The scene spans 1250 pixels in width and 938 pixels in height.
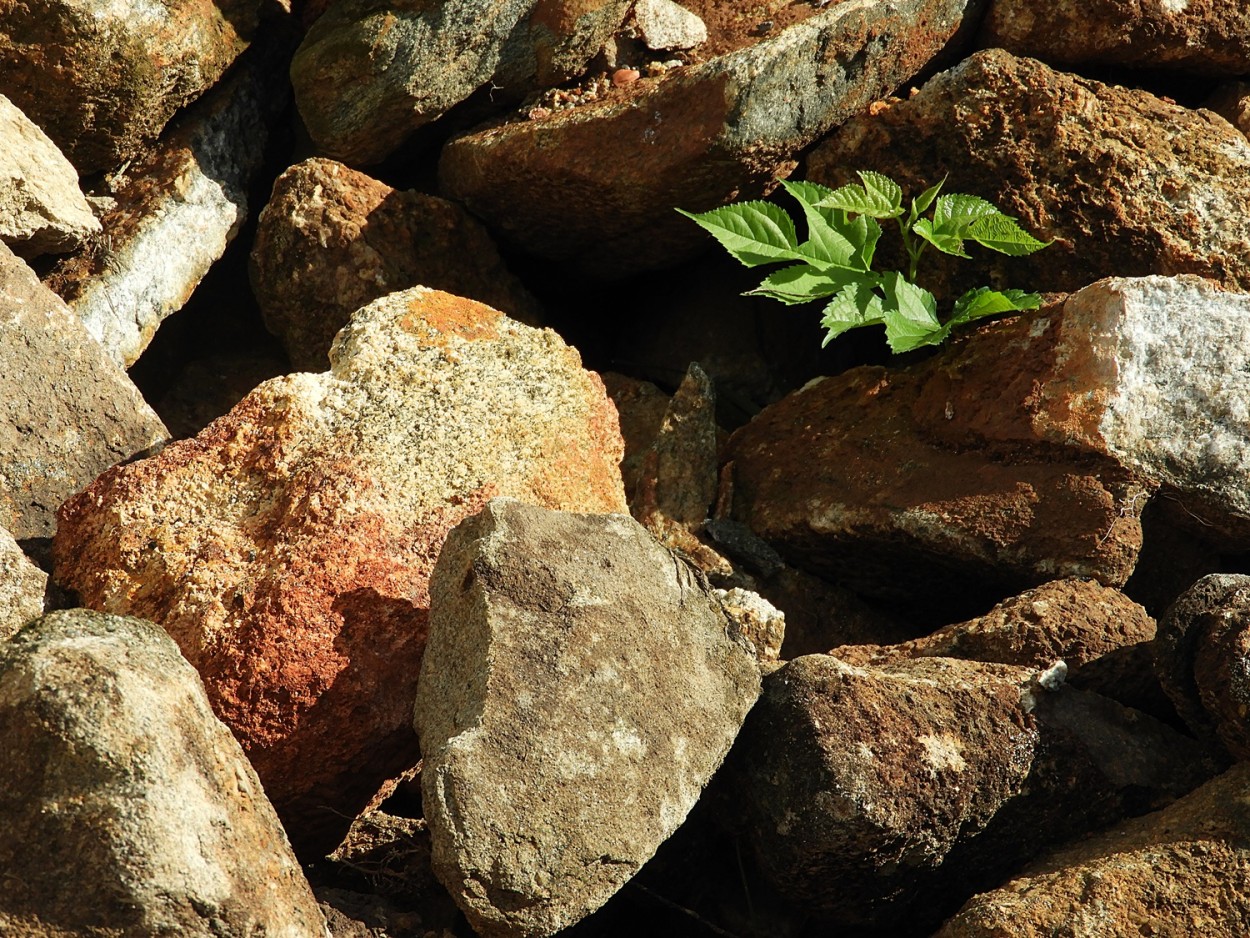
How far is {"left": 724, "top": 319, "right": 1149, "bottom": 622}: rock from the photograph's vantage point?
3.01m

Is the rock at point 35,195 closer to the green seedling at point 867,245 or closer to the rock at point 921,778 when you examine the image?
the green seedling at point 867,245

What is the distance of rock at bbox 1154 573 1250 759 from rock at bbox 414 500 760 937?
792 mm

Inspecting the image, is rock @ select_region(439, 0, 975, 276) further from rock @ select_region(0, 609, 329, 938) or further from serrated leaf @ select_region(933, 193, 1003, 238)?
rock @ select_region(0, 609, 329, 938)

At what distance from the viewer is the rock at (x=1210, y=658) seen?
7.62 ft

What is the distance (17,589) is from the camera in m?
2.60

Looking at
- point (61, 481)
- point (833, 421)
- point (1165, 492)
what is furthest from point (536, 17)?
point (1165, 492)

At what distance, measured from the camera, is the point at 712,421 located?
11.7 ft

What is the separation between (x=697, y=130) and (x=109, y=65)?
5.46ft

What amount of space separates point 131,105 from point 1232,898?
3409 millimetres

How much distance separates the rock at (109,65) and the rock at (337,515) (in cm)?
122

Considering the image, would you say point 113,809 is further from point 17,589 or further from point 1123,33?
point 1123,33

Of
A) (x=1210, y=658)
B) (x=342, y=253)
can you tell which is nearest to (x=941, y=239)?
(x=1210, y=658)

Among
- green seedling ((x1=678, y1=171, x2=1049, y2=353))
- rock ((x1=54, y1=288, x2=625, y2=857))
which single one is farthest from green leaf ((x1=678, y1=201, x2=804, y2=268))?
rock ((x1=54, y1=288, x2=625, y2=857))

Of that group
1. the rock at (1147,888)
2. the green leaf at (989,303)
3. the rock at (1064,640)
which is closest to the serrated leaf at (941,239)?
the green leaf at (989,303)
